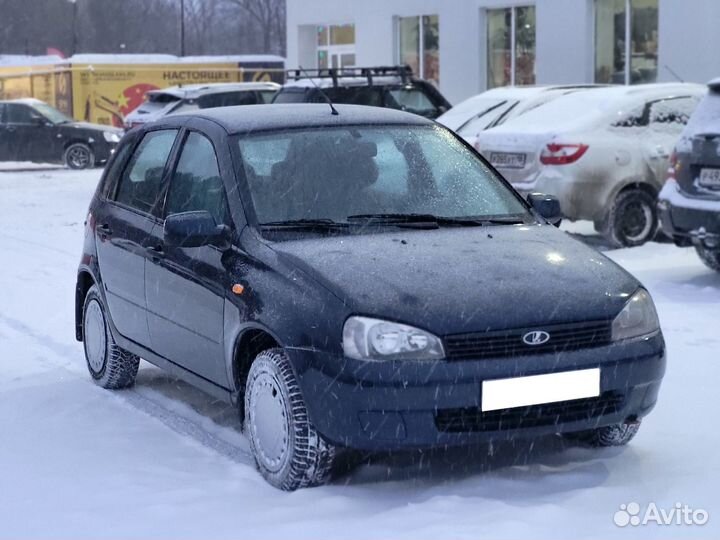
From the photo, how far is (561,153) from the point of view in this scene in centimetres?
1314

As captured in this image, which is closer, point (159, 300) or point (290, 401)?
point (290, 401)

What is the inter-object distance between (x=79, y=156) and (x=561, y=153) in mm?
16545

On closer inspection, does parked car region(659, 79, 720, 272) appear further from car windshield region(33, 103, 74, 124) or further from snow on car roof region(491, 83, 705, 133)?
car windshield region(33, 103, 74, 124)

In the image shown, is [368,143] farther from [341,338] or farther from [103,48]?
[103,48]

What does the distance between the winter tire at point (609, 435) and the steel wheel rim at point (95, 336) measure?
2.80 metres

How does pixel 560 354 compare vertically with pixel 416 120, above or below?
below

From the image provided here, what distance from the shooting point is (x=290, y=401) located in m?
5.28

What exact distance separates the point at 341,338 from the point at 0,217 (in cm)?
1352

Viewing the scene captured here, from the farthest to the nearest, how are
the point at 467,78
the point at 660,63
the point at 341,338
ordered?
the point at 467,78 < the point at 660,63 < the point at 341,338

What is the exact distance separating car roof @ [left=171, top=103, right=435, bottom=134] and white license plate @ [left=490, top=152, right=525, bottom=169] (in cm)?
662

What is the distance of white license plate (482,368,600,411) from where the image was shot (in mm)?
5090

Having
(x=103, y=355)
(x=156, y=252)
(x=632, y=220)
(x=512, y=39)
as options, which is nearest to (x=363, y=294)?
(x=156, y=252)

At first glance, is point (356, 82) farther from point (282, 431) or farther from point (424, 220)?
point (282, 431)

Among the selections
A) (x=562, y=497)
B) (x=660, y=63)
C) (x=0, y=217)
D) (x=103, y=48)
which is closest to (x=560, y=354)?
(x=562, y=497)
